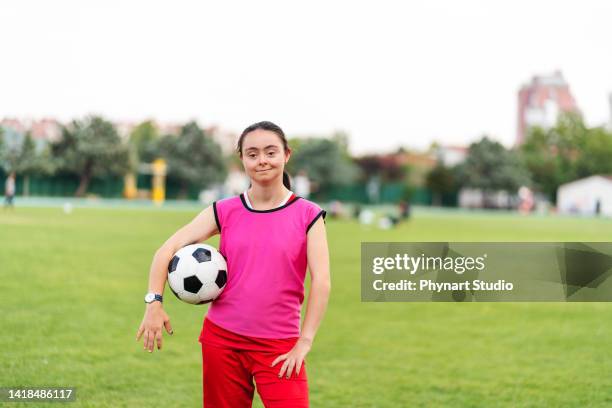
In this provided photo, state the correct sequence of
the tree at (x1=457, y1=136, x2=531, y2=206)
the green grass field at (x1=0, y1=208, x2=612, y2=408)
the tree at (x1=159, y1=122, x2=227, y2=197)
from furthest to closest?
the tree at (x1=159, y1=122, x2=227, y2=197) < the tree at (x1=457, y1=136, x2=531, y2=206) < the green grass field at (x1=0, y1=208, x2=612, y2=408)

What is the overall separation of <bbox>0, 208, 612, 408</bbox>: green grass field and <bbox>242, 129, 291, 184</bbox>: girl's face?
2072 mm

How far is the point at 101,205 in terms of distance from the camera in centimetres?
2422

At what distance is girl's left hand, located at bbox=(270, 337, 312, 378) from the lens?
235cm

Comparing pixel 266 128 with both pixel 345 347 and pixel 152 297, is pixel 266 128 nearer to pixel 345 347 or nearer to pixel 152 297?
pixel 152 297

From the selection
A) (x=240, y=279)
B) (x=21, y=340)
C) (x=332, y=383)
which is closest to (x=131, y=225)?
(x=21, y=340)

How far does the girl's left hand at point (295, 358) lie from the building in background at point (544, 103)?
85.2 ft

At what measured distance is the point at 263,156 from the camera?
2381 millimetres

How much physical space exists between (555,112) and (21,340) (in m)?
26.5

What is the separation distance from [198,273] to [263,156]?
475 millimetres

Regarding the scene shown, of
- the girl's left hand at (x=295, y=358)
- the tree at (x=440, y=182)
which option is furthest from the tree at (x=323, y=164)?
the girl's left hand at (x=295, y=358)

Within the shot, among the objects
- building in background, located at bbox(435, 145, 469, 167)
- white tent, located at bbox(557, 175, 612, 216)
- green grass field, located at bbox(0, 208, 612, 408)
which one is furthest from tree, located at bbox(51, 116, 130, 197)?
building in background, located at bbox(435, 145, 469, 167)

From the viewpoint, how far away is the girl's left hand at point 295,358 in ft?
7.70

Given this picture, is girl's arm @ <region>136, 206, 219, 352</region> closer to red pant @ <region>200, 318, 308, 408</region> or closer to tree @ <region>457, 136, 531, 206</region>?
red pant @ <region>200, 318, 308, 408</region>

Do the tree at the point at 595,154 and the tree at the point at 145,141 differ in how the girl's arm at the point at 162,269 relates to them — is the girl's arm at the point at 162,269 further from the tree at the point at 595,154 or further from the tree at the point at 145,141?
the tree at the point at 145,141
